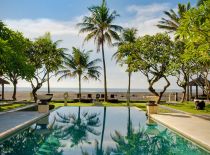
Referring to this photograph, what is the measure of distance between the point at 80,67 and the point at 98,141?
26504 mm

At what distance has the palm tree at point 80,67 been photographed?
Result: 125ft

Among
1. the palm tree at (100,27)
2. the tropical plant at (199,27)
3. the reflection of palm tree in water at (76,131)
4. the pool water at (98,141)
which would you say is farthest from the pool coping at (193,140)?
the palm tree at (100,27)

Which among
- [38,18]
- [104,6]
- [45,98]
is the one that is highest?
[104,6]

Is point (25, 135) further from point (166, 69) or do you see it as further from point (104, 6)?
point (104, 6)

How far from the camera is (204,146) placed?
10.2m

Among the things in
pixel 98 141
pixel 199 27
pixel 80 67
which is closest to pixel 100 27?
pixel 80 67

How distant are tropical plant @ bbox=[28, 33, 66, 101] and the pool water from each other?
1958cm

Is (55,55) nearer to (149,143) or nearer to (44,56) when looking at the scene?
(44,56)

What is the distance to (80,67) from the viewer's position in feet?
125

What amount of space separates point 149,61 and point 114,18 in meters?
7.42

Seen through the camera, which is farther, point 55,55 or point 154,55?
point 55,55

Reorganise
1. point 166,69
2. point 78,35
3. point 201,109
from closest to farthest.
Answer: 1. point 201,109
2. point 166,69
3. point 78,35

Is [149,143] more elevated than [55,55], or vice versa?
[55,55]

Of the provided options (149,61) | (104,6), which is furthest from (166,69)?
(104,6)
